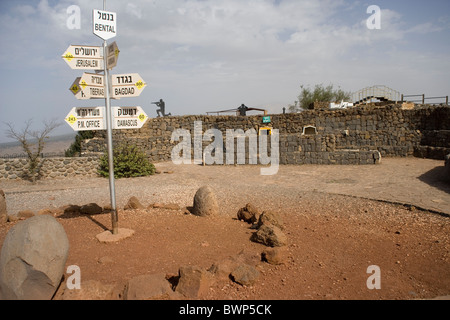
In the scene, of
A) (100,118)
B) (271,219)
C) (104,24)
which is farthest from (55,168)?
(271,219)

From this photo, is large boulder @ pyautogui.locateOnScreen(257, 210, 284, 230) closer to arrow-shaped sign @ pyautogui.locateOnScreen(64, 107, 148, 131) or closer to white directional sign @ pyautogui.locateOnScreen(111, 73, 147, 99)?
arrow-shaped sign @ pyautogui.locateOnScreen(64, 107, 148, 131)

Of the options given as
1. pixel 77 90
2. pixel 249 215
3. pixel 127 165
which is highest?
pixel 77 90

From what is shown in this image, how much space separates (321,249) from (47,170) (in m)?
11.5

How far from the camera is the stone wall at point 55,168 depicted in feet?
38.7

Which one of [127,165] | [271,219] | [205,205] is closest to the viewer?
[271,219]

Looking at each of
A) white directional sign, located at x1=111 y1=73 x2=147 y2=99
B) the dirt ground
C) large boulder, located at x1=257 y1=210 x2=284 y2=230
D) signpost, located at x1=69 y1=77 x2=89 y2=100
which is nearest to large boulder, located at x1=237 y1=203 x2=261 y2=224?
the dirt ground

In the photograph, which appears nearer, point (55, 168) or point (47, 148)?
point (55, 168)

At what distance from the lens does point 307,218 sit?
629cm

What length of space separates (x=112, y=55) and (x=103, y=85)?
0.47 m

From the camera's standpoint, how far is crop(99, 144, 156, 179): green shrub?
12.2 meters

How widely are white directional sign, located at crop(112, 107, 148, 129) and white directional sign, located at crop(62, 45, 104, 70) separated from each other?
70 cm

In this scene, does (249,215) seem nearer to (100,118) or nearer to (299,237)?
(299,237)

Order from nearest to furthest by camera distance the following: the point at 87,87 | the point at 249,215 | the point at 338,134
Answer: the point at 87,87 < the point at 249,215 < the point at 338,134

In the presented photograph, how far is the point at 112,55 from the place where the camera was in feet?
14.9
